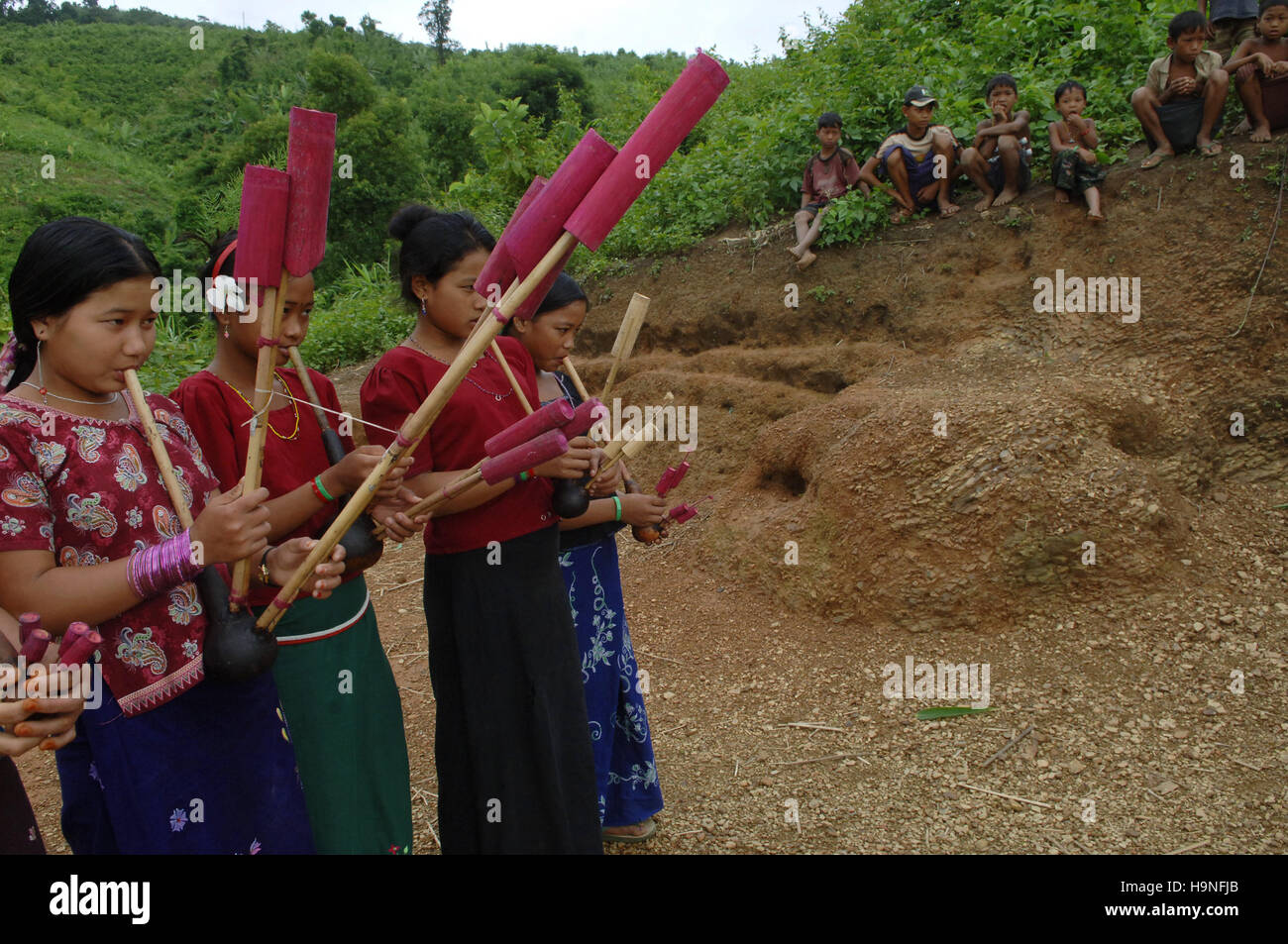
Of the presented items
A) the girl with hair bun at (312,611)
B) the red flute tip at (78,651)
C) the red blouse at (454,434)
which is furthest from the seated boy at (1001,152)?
the red flute tip at (78,651)

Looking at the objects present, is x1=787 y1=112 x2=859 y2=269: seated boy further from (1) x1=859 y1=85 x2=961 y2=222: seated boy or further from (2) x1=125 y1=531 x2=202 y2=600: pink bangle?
(2) x1=125 y1=531 x2=202 y2=600: pink bangle

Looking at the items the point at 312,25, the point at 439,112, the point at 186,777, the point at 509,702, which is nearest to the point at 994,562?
the point at 509,702

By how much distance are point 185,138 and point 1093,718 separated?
2765cm

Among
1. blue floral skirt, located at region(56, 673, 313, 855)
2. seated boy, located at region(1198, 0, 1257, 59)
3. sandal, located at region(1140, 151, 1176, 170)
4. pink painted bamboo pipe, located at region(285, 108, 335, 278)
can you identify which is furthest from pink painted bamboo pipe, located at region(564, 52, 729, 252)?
seated boy, located at region(1198, 0, 1257, 59)

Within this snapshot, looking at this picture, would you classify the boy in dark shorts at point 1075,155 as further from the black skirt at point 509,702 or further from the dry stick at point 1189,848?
the black skirt at point 509,702

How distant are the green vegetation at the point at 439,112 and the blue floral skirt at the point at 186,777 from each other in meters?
2.33

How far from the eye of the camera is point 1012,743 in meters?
3.19

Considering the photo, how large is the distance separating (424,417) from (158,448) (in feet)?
1.71

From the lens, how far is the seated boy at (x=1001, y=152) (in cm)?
503

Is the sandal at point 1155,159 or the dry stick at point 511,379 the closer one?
the dry stick at point 511,379

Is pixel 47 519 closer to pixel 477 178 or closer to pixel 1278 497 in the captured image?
pixel 1278 497

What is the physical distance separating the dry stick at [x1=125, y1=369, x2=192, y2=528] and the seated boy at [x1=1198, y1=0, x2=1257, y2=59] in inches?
239

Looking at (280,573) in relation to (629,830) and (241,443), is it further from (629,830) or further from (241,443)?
(629,830)
